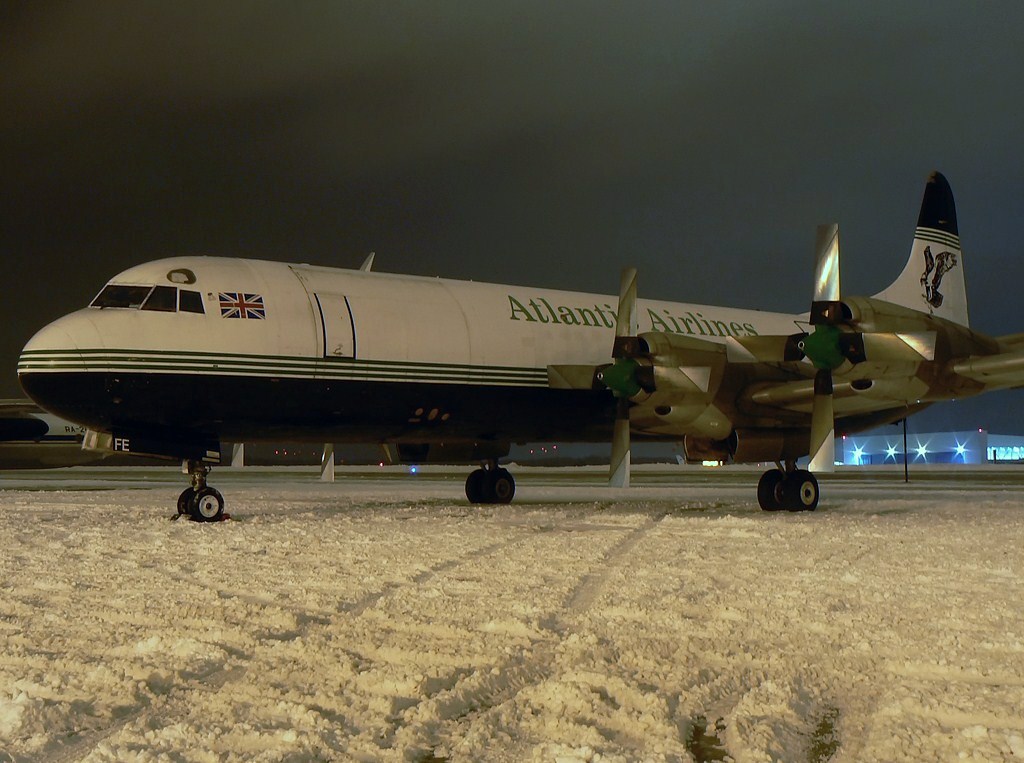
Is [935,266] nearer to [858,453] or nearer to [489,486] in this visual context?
[489,486]

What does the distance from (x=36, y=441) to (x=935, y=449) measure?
8589cm

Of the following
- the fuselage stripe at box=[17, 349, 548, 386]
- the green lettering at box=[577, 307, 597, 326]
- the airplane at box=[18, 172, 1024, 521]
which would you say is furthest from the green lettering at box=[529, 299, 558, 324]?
the fuselage stripe at box=[17, 349, 548, 386]

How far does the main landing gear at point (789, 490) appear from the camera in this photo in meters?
19.9

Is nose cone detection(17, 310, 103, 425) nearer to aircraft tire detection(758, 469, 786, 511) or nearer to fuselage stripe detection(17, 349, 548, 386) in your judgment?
fuselage stripe detection(17, 349, 548, 386)

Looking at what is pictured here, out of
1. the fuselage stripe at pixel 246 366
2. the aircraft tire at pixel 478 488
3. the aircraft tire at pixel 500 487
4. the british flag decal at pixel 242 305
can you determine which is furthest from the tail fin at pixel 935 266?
the british flag decal at pixel 242 305

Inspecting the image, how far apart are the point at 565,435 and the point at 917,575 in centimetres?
1141

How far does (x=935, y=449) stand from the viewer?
104500 mm

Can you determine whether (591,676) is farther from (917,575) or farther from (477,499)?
(477,499)

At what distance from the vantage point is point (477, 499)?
2298 centimetres

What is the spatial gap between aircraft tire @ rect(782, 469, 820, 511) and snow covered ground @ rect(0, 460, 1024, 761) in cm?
580

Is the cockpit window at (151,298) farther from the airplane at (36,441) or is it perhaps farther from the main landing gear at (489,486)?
the airplane at (36,441)

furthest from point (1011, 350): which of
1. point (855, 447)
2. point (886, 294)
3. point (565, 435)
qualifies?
point (855, 447)

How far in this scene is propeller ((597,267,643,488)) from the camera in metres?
18.7

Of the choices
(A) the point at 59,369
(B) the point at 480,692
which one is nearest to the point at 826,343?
(A) the point at 59,369
